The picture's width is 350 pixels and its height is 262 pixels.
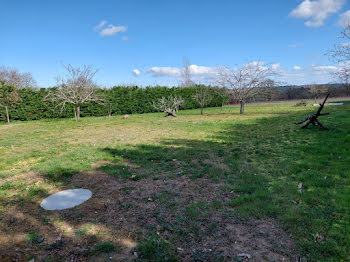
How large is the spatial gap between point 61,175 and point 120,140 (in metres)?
4.03

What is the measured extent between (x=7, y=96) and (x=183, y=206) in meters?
19.4

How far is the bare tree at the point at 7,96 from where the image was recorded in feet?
56.3

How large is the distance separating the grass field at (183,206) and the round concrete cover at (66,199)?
0.47ft

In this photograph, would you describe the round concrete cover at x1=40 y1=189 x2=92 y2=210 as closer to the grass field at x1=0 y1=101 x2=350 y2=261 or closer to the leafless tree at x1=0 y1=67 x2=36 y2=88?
the grass field at x1=0 y1=101 x2=350 y2=261

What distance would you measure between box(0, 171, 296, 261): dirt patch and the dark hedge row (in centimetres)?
1626

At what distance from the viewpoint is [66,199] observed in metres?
4.18

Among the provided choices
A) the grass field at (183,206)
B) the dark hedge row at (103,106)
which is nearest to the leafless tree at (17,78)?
the dark hedge row at (103,106)

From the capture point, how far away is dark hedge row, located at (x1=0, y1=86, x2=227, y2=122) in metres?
19.1

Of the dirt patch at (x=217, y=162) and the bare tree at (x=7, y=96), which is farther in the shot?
the bare tree at (x=7, y=96)

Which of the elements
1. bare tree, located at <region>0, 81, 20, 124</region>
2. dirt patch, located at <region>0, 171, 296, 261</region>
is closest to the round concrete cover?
dirt patch, located at <region>0, 171, 296, 261</region>

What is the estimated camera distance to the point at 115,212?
369cm

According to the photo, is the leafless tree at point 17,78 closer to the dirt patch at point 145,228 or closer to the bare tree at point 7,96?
the bare tree at point 7,96

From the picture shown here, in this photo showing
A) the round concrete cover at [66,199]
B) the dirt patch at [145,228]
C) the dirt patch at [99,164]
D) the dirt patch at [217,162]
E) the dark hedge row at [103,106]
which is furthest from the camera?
the dark hedge row at [103,106]

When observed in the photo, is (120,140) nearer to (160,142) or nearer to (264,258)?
(160,142)
